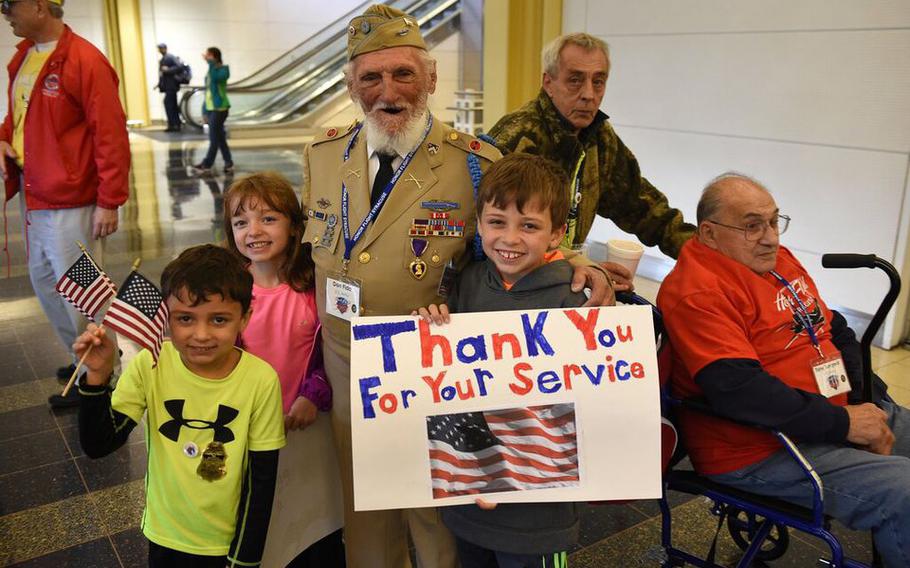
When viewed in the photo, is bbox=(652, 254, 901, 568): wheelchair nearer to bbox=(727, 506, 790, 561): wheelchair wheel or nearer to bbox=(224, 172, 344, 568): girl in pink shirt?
bbox=(727, 506, 790, 561): wheelchair wheel

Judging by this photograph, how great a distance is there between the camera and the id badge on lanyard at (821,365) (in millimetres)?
2111

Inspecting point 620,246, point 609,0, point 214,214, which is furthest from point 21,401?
point 609,0

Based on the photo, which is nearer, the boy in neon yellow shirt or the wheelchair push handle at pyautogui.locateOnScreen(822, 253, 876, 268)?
the boy in neon yellow shirt

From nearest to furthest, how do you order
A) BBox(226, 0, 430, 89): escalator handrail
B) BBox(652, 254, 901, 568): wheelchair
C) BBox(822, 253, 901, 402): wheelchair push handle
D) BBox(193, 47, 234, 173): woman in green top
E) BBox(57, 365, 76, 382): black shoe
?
1. BBox(652, 254, 901, 568): wheelchair
2. BBox(822, 253, 901, 402): wheelchair push handle
3. BBox(57, 365, 76, 382): black shoe
4. BBox(193, 47, 234, 173): woman in green top
5. BBox(226, 0, 430, 89): escalator handrail

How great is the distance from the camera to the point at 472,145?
2070mm

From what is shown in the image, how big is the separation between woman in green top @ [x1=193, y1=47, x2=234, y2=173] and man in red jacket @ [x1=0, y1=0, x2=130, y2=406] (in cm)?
793

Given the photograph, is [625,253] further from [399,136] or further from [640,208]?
[399,136]

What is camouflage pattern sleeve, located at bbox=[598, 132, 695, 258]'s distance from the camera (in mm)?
2773

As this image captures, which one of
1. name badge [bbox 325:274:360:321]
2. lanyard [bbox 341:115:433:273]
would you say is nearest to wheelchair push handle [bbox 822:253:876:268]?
lanyard [bbox 341:115:433:273]

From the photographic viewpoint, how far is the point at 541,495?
1.72 m

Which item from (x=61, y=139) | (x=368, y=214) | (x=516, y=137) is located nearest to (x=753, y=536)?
(x=516, y=137)

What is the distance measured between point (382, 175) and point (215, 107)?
10303mm

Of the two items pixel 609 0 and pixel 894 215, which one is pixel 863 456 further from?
pixel 609 0

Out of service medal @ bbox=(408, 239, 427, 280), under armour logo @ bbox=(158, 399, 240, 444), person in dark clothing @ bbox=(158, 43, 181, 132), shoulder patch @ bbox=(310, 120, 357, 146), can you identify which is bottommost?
under armour logo @ bbox=(158, 399, 240, 444)
